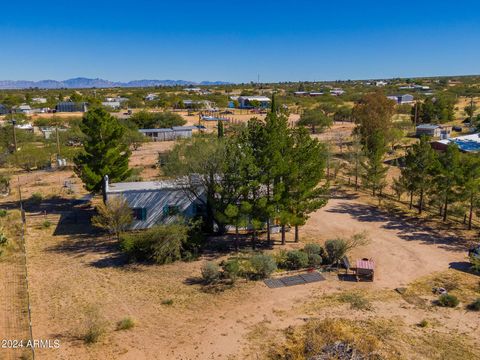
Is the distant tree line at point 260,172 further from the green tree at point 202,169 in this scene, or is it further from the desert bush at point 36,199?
the desert bush at point 36,199

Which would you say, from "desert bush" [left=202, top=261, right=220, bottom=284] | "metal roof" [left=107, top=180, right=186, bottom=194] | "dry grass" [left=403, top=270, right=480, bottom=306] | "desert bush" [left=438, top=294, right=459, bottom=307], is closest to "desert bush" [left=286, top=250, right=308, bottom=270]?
"desert bush" [left=202, top=261, right=220, bottom=284]

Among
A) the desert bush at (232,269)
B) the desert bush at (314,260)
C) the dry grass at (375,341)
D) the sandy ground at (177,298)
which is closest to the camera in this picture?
the dry grass at (375,341)

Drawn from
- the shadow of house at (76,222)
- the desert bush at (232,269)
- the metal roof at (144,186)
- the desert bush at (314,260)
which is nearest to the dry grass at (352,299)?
the desert bush at (314,260)

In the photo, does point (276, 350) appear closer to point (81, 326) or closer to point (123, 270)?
point (81, 326)

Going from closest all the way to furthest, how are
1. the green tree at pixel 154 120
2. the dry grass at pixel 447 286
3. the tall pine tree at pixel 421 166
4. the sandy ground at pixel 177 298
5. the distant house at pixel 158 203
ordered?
the sandy ground at pixel 177 298
the dry grass at pixel 447 286
the distant house at pixel 158 203
the tall pine tree at pixel 421 166
the green tree at pixel 154 120

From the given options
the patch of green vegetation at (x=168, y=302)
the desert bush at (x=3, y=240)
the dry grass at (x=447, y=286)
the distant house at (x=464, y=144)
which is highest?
the distant house at (x=464, y=144)

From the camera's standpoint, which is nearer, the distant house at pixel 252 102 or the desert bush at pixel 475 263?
the desert bush at pixel 475 263

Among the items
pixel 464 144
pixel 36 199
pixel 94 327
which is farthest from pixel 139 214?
pixel 464 144

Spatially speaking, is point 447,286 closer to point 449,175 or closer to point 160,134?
point 449,175
